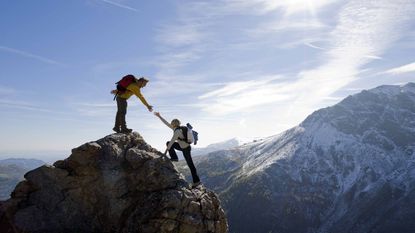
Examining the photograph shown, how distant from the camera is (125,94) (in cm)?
2456

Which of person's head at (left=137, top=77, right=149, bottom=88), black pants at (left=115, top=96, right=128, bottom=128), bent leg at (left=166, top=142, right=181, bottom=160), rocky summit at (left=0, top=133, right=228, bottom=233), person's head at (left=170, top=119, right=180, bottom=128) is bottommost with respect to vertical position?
rocky summit at (left=0, top=133, right=228, bottom=233)

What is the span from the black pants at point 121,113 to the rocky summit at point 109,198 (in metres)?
2.40

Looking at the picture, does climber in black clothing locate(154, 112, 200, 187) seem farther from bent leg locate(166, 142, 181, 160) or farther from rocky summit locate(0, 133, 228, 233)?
rocky summit locate(0, 133, 228, 233)

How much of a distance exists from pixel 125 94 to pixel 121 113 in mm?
1247

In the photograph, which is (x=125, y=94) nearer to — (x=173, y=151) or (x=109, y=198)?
(x=173, y=151)

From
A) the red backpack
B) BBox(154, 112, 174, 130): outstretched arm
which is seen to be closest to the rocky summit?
BBox(154, 112, 174, 130): outstretched arm

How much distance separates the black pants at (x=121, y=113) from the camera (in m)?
24.7

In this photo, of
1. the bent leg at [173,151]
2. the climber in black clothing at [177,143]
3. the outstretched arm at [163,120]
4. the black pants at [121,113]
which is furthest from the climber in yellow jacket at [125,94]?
the bent leg at [173,151]

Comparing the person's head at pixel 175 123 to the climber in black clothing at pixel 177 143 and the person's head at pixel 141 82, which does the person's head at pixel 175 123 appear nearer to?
the climber in black clothing at pixel 177 143

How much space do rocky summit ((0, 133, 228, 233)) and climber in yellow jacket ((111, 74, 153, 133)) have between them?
239cm

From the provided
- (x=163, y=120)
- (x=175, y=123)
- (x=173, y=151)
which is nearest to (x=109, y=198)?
(x=173, y=151)

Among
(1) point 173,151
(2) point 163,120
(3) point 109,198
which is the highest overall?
(2) point 163,120

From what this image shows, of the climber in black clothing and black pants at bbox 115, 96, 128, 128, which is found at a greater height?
black pants at bbox 115, 96, 128, 128

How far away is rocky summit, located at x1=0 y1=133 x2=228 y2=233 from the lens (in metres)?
19.0
